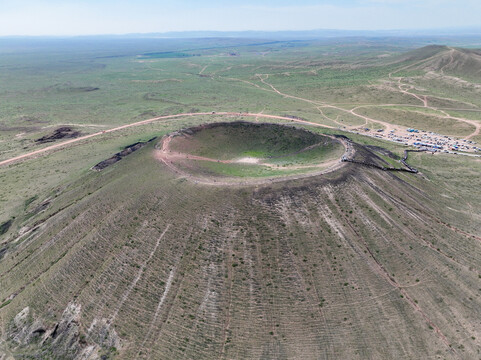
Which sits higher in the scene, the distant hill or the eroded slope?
the distant hill

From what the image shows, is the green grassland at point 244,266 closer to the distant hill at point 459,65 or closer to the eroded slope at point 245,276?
the eroded slope at point 245,276

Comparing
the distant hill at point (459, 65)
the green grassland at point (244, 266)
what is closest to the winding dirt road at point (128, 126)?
the green grassland at point (244, 266)

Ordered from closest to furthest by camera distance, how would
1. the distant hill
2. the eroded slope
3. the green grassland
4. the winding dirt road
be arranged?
the eroded slope < the green grassland < the winding dirt road < the distant hill

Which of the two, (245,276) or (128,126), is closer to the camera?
(245,276)

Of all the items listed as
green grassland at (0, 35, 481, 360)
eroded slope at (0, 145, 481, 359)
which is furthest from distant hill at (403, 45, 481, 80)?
eroded slope at (0, 145, 481, 359)

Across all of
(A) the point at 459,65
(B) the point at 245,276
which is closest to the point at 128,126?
(B) the point at 245,276

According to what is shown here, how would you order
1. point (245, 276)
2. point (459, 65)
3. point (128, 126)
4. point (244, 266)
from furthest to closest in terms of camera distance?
point (459, 65) → point (128, 126) → point (244, 266) → point (245, 276)


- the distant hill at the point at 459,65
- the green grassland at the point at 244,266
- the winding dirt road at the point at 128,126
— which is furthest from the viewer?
the distant hill at the point at 459,65

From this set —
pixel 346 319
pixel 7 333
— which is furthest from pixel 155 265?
pixel 346 319

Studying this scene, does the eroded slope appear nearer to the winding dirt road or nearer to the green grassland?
the green grassland

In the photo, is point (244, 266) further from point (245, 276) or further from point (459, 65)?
point (459, 65)

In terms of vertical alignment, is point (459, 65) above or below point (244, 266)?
above
